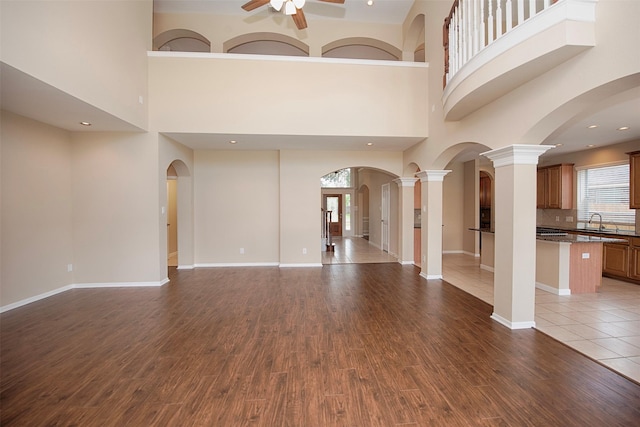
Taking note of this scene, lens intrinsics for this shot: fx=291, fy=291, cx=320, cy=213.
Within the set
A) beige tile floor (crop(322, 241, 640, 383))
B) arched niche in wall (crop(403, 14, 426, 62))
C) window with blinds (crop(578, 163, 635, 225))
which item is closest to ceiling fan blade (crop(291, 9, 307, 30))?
arched niche in wall (crop(403, 14, 426, 62))

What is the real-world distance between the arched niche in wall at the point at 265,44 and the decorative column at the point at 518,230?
5343mm

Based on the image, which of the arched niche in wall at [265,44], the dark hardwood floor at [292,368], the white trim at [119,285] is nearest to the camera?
the dark hardwood floor at [292,368]

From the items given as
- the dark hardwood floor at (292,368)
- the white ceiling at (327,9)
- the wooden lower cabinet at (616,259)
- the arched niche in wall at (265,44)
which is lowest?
the dark hardwood floor at (292,368)

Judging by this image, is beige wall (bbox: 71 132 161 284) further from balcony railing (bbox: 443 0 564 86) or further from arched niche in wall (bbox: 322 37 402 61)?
balcony railing (bbox: 443 0 564 86)

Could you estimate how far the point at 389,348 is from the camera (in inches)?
111

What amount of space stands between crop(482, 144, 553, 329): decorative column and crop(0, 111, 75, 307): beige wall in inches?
243

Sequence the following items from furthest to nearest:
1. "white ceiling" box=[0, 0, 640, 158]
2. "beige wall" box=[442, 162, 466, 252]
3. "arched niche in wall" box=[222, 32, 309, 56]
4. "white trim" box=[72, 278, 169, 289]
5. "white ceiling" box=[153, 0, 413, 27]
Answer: "beige wall" box=[442, 162, 466, 252] < "arched niche in wall" box=[222, 32, 309, 56] < "white ceiling" box=[153, 0, 413, 27] < "white trim" box=[72, 278, 169, 289] < "white ceiling" box=[0, 0, 640, 158]

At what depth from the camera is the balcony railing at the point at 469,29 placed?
9.66 feet

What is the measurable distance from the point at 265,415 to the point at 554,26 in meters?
3.64

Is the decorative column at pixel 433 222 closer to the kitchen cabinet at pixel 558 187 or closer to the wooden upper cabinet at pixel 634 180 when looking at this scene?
the wooden upper cabinet at pixel 634 180

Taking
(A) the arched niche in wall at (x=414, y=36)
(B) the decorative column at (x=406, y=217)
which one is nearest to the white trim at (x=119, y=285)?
(B) the decorative column at (x=406, y=217)

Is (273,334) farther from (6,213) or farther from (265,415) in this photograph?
(6,213)

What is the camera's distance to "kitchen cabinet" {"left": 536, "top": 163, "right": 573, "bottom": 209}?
6848 mm

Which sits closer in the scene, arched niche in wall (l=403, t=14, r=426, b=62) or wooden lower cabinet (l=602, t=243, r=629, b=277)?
wooden lower cabinet (l=602, t=243, r=629, b=277)
